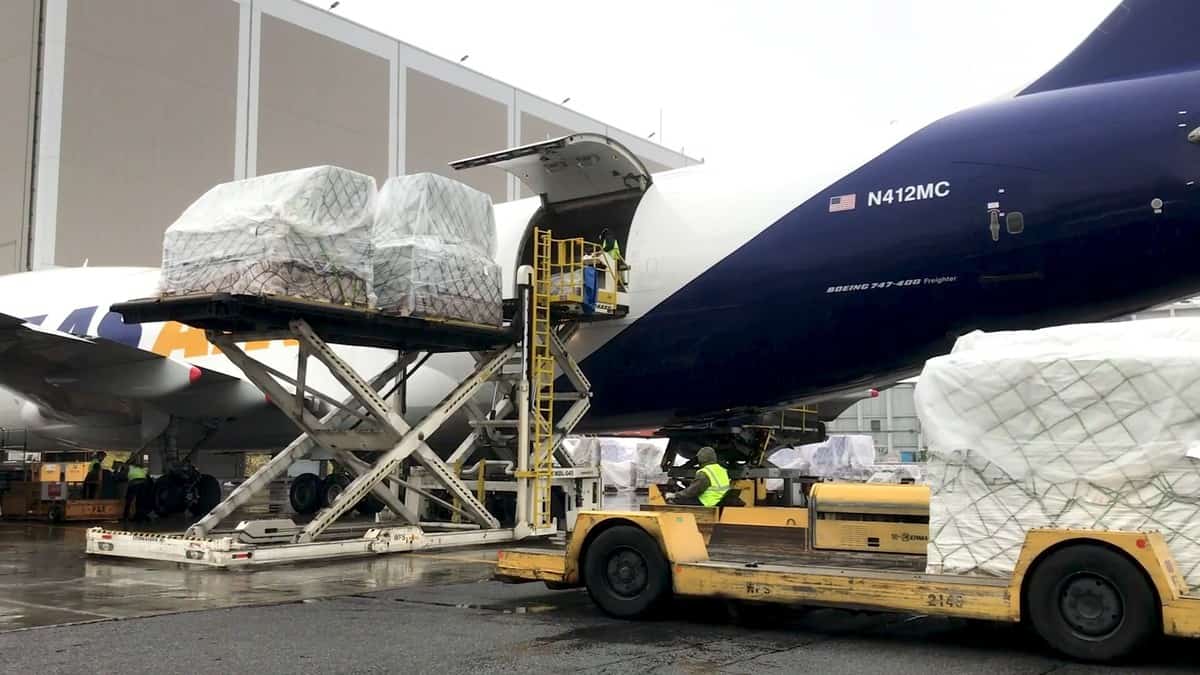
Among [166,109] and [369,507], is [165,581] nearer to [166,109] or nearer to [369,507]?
[369,507]

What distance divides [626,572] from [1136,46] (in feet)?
23.9

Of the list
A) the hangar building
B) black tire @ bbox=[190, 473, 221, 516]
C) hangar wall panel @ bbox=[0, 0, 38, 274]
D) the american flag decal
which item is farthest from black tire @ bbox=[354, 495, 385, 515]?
hangar wall panel @ bbox=[0, 0, 38, 274]

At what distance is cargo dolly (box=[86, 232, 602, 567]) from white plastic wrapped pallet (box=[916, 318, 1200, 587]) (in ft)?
19.8

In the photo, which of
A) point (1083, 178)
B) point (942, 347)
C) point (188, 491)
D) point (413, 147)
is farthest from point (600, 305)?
point (413, 147)

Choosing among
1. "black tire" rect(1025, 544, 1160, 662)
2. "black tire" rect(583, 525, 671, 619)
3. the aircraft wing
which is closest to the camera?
"black tire" rect(1025, 544, 1160, 662)

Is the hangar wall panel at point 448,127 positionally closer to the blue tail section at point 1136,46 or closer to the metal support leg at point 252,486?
the metal support leg at point 252,486

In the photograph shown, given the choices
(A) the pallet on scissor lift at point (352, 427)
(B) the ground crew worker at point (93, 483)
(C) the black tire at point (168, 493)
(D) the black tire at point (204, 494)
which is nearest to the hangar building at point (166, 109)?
(B) the ground crew worker at point (93, 483)

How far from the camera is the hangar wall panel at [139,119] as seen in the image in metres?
31.4

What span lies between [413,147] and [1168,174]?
36206 millimetres

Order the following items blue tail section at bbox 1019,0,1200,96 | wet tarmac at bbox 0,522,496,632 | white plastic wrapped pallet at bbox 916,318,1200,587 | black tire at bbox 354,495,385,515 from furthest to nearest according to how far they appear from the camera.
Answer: black tire at bbox 354,495,385,515, blue tail section at bbox 1019,0,1200,96, wet tarmac at bbox 0,522,496,632, white plastic wrapped pallet at bbox 916,318,1200,587

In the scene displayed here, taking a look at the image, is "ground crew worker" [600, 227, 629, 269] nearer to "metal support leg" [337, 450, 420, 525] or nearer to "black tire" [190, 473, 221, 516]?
"metal support leg" [337, 450, 420, 525]

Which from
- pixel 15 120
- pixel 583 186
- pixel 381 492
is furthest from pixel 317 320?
pixel 15 120

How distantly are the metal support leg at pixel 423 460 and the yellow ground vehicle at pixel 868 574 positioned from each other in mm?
3708

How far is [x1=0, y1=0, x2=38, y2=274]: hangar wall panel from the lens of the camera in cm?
3066
